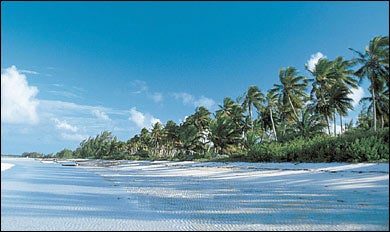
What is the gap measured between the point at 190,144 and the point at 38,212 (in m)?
34.3

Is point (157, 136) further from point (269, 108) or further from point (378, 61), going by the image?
point (378, 61)

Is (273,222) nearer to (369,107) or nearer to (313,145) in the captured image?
(313,145)

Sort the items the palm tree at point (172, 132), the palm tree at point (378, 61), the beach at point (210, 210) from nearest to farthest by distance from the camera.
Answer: the beach at point (210, 210) → the palm tree at point (378, 61) → the palm tree at point (172, 132)

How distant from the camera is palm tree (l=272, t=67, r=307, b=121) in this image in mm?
29469

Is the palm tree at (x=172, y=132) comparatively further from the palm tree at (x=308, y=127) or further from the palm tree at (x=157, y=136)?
the palm tree at (x=308, y=127)

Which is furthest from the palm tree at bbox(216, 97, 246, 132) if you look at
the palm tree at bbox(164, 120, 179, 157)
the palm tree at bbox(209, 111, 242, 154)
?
the palm tree at bbox(164, 120, 179, 157)

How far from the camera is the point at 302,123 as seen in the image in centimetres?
2388

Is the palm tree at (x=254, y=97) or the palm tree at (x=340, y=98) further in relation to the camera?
the palm tree at (x=254, y=97)

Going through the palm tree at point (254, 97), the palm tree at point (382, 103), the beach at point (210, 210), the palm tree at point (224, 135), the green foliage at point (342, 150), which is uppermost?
the palm tree at point (254, 97)

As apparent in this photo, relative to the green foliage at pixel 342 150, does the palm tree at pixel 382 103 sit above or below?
above

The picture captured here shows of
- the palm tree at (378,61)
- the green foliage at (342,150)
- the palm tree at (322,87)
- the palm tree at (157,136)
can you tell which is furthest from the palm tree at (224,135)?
the palm tree at (157,136)

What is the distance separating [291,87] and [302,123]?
6822mm

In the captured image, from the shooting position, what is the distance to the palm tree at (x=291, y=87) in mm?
29469

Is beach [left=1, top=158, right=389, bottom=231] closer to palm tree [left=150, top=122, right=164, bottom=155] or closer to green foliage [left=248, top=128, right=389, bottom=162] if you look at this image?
green foliage [left=248, top=128, right=389, bottom=162]
